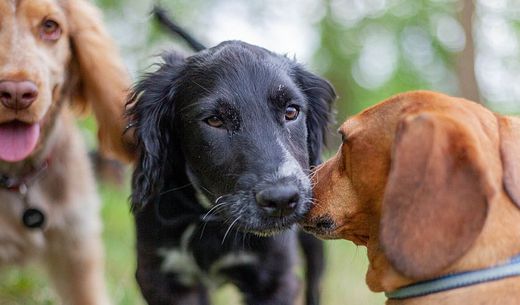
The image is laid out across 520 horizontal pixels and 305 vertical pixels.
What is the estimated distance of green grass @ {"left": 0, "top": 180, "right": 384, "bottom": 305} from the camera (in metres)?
4.78

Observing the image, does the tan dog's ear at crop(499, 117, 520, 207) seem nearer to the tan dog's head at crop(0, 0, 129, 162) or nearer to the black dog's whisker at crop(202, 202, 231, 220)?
the black dog's whisker at crop(202, 202, 231, 220)

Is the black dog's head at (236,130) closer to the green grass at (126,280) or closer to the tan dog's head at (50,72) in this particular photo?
the tan dog's head at (50,72)

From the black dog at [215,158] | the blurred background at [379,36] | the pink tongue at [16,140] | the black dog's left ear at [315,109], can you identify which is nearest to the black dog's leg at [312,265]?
the black dog at [215,158]

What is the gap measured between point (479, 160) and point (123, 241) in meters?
4.70

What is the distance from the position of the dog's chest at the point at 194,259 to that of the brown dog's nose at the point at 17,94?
909 millimetres

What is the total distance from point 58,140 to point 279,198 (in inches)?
65.3

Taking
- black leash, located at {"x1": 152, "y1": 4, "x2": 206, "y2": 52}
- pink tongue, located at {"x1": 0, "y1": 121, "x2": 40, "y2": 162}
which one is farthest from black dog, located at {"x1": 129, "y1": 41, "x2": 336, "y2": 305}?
pink tongue, located at {"x1": 0, "y1": 121, "x2": 40, "y2": 162}

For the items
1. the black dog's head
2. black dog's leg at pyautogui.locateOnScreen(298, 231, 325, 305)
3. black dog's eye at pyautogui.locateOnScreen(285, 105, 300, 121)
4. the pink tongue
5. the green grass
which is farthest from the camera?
the green grass

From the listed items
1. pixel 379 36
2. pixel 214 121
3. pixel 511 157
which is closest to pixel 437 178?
pixel 511 157

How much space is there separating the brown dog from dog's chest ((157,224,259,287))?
0.97 meters

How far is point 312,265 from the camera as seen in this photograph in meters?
4.47

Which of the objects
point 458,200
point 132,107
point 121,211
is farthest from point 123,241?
point 458,200

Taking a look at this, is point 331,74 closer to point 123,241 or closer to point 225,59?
point 123,241

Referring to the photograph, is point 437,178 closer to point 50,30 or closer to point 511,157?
point 511,157
